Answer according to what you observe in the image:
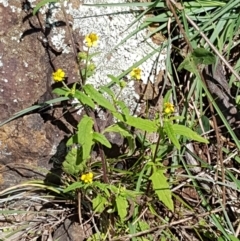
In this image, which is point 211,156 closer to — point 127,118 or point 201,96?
point 201,96

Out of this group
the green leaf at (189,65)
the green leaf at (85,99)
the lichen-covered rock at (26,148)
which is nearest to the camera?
the green leaf at (85,99)

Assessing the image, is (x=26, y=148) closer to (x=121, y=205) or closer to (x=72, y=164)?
(x=72, y=164)

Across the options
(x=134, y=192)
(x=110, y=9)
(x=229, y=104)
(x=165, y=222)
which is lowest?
(x=165, y=222)

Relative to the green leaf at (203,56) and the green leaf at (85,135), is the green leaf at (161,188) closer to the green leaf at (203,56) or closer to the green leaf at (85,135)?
the green leaf at (85,135)

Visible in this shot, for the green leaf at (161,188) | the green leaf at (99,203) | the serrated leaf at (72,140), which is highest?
the serrated leaf at (72,140)

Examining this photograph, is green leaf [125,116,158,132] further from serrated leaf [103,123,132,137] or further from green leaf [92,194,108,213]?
green leaf [92,194,108,213]

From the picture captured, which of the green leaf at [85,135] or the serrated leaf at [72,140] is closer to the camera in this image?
the green leaf at [85,135]

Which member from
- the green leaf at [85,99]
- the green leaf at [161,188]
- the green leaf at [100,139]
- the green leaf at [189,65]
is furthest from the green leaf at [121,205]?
the green leaf at [189,65]

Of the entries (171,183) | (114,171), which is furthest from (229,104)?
(114,171)
